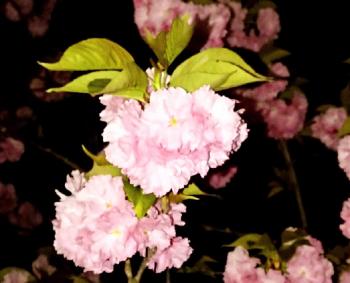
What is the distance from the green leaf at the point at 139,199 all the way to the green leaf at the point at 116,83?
172mm

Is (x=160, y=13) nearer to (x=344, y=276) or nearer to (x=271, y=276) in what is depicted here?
(x=271, y=276)

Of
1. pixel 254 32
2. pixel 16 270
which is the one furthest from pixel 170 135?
pixel 254 32

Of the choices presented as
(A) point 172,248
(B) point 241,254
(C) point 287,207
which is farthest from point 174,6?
(C) point 287,207

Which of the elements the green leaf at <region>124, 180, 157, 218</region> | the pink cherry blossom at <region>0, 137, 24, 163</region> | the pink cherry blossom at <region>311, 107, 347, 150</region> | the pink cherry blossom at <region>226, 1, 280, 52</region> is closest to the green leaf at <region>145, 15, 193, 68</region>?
the green leaf at <region>124, 180, 157, 218</region>

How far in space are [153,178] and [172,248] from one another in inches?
9.7

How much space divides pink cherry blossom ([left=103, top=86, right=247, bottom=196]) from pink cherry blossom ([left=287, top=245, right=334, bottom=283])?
0.82 metres

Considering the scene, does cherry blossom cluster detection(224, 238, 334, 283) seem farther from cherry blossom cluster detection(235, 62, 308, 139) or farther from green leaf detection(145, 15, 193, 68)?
cherry blossom cluster detection(235, 62, 308, 139)

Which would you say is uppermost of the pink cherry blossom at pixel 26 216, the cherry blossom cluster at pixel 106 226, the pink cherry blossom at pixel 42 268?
the cherry blossom cluster at pixel 106 226

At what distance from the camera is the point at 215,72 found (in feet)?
→ 3.75

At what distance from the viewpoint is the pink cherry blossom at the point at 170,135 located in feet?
3.54

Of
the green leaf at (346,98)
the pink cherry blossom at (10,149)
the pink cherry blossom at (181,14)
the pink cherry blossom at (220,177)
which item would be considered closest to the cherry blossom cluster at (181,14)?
the pink cherry blossom at (181,14)

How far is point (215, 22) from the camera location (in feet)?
6.62

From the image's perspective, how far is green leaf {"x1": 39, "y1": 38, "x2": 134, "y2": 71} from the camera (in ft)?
3.45

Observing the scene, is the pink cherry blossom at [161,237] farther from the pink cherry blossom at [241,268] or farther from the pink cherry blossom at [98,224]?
the pink cherry blossom at [241,268]
